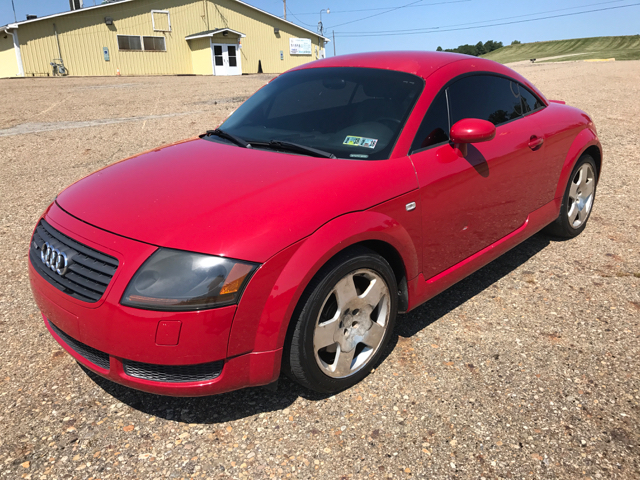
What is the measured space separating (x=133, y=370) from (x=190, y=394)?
27cm

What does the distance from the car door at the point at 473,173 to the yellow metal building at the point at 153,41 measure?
1175 inches

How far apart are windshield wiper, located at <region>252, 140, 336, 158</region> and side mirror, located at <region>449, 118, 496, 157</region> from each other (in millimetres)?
762

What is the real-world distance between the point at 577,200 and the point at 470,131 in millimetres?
2252

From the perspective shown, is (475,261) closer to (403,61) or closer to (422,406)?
(422,406)

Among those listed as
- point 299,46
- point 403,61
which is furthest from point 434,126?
point 299,46

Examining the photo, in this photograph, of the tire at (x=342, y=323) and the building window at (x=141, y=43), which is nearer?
the tire at (x=342, y=323)

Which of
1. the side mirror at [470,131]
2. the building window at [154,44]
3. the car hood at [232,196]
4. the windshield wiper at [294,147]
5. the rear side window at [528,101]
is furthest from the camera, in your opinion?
the building window at [154,44]

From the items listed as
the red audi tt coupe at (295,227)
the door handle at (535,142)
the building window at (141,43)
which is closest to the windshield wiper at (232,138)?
the red audi tt coupe at (295,227)

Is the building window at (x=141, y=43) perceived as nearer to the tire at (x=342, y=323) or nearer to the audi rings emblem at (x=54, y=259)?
the audi rings emblem at (x=54, y=259)

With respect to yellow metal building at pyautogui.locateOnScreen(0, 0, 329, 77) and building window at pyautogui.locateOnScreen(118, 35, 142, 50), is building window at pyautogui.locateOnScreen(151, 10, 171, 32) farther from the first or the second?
building window at pyautogui.locateOnScreen(118, 35, 142, 50)

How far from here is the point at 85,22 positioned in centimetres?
2883

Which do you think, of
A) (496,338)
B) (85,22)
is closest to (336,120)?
(496,338)

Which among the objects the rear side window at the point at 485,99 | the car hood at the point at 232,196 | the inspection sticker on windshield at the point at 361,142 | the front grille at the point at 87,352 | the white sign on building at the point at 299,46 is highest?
the rear side window at the point at 485,99

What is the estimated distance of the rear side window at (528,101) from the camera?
12.6 feet
